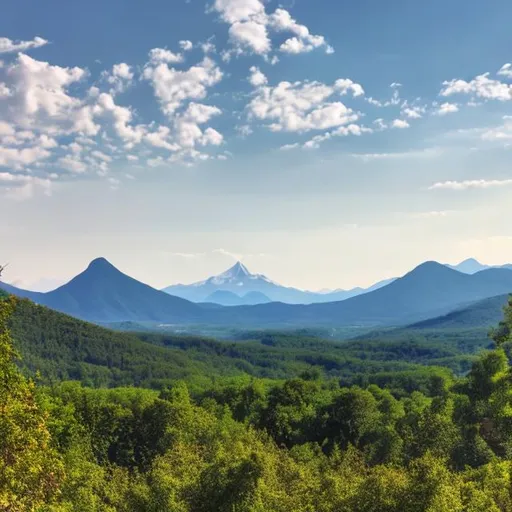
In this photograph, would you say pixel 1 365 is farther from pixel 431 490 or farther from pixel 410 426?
pixel 410 426

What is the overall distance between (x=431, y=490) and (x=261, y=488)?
11273 mm

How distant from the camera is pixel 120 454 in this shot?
7606 cm

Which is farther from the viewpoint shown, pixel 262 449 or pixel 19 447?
pixel 262 449

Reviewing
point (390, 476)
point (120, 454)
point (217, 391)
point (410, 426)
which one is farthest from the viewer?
point (217, 391)

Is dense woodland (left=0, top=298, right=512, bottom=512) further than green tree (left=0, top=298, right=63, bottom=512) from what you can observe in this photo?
Yes

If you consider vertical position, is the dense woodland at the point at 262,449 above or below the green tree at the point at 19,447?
below

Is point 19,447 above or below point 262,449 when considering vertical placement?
above

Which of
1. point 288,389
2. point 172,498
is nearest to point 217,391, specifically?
point 288,389

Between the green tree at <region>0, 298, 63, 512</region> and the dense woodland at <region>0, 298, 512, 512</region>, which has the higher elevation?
the green tree at <region>0, 298, 63, 512</region>

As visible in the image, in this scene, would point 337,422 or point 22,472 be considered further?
point 337,422

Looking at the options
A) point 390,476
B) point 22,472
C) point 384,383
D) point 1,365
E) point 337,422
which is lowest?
point 384,383

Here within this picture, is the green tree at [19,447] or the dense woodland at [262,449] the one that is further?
the dense woodland at [262,449]

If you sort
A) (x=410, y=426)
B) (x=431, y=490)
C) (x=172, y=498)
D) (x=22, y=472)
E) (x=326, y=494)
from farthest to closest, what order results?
1. (x=410, y=426)
2. (x=172, y=498)
3. (x=326, y=494)
4. (x=431, y=490)
5. (x=22, y=472)

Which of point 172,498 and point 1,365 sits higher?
point 1,365
